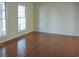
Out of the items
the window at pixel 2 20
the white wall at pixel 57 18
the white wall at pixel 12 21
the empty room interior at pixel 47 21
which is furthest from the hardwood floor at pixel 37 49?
the white wall at pixel 57 18

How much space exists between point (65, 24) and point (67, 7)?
0.74 metres

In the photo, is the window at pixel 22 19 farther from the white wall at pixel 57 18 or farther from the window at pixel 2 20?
the window at pixel 2 20

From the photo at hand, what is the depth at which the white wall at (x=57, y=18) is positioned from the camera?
20.2ft

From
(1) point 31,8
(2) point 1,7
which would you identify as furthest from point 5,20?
(1) point 31,8

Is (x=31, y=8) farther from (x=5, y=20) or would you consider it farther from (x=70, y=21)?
(x=5, y=20)

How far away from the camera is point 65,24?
635 centimetres

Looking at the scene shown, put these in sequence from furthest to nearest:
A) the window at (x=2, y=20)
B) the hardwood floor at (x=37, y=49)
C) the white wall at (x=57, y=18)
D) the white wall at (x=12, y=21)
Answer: the white wall at (x=57, y=18) < the white wall at (x=12, y=21) < the window at (x=2, y=20) < the hardwood floor at (x=37, y=49)

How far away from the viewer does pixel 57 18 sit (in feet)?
21.0

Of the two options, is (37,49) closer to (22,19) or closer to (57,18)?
(22,19)

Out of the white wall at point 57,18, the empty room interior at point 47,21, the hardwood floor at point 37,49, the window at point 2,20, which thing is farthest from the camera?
the white wall at point 57,18

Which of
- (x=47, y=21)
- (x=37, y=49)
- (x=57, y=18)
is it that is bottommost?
(x=37, y=49)

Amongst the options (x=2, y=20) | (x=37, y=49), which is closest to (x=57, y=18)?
(x=2, y=20)

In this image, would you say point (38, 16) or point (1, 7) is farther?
point (38, 16)

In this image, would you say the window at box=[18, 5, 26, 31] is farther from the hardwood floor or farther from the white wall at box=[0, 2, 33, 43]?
the hardwood floor
